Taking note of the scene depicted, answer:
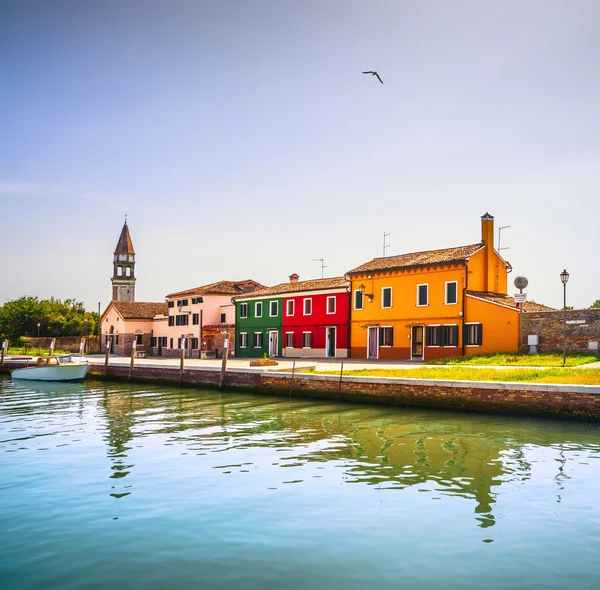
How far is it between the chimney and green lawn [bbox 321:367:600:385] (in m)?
13.1

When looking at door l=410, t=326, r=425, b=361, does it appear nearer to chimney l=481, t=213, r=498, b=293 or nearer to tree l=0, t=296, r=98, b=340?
chimney l=481, t=213, r=498, b=293

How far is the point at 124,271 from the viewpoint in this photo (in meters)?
92.9

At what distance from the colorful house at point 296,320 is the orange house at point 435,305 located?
4.35 ft

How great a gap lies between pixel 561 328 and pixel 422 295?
827 cm

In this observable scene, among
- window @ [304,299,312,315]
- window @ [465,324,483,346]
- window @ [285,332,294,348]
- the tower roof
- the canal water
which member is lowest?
the canal water

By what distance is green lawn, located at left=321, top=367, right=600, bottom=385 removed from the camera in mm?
18562

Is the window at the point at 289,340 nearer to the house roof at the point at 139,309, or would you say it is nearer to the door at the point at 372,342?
the door at the point at 372,342

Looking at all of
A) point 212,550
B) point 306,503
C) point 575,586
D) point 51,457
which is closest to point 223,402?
point 51,457

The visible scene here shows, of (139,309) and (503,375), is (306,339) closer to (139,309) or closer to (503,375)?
(503,375)

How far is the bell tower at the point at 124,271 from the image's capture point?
9212 cm

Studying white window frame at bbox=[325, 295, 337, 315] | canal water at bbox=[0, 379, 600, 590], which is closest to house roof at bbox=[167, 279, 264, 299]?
white window frame at bbox=[325, 295, 337, 315]

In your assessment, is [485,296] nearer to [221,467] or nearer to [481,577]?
[221,467]

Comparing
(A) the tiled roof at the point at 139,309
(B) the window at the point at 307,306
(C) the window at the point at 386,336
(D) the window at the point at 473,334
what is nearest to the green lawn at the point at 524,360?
(D) the window at the point at 473,334

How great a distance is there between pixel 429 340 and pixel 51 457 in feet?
81.9
